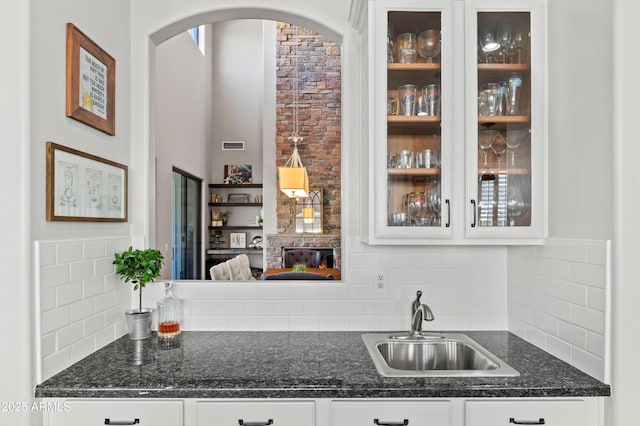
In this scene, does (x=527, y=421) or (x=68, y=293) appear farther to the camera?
(x=68, y=293)

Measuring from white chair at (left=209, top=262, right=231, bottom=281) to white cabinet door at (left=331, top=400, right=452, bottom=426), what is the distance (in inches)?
103

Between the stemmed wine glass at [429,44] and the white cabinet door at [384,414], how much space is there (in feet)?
4.36

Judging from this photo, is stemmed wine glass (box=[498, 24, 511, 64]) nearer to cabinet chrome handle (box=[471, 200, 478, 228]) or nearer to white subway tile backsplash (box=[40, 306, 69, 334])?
cabinet chrome handle (box=[471, 200, 478, 228])

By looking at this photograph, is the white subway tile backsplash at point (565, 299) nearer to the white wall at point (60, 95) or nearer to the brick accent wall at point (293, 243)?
the white wall at point (60, 95)

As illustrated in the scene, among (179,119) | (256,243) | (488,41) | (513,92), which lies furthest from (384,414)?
(256,243)

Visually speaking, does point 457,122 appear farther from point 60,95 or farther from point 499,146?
point 60,95

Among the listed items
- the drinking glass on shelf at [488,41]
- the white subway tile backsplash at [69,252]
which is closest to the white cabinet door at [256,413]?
the white subway tile backsplash at [69,252]

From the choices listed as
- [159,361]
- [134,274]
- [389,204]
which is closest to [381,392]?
[389,204]

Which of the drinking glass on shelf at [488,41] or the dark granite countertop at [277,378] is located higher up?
the drinking glass on shelf at [488,41]

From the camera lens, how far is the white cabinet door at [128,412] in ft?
4.55

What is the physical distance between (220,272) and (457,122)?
296 cm

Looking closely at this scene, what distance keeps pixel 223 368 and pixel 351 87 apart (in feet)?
4.62

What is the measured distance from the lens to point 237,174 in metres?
7.63
